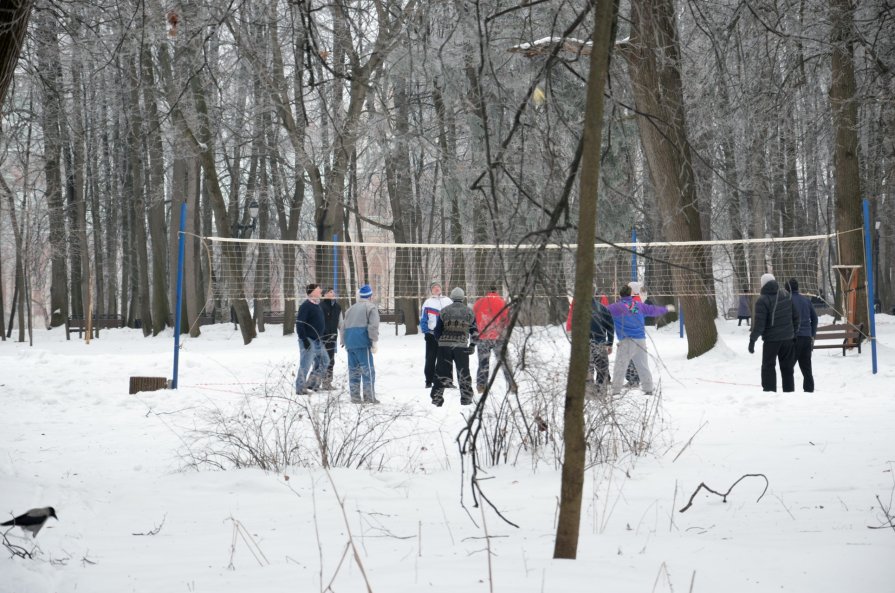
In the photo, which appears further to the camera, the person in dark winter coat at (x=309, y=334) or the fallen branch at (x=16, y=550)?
the person in dark winter coat at (x=309, y=334)

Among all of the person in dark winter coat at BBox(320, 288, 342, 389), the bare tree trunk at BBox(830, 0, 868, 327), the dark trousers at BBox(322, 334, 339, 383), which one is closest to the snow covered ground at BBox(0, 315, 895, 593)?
the dark trousers at BBox(322, 334, 339, 383)

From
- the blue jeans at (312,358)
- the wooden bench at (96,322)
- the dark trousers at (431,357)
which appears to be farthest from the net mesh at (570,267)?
the wooden bench at (96,322)

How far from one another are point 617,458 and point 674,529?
1803 mm

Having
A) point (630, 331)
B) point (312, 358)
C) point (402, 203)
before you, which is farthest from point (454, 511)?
point (402, 203)

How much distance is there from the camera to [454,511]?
19.4 ft

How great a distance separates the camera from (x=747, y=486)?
6.43 m

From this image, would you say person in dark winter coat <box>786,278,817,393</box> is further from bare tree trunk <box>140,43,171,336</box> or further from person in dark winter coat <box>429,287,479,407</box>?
bare tree trunk <box>140,43,171,336</box>

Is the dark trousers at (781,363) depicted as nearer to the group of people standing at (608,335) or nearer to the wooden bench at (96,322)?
the group of people standing at (608,335)

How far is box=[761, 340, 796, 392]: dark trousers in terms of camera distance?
1195 centimetres

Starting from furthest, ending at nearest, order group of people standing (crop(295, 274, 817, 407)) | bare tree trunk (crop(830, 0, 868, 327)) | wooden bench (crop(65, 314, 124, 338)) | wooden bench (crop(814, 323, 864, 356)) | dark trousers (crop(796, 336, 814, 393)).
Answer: wooden bench (crop(65, 314, 124, 338)) < bare tree trunk (crop(830, 0, 868, 327)) < wooden bench (crop(814, 323, 864, 356)) < dark trousers (crop(796, 336, 814, 393)) < group of people standing (crop(295, 274, 817, 407))

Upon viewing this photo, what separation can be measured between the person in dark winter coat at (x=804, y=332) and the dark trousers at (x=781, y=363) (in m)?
0.19

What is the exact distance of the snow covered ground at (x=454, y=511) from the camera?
4.21 meters

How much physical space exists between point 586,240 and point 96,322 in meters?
29.7

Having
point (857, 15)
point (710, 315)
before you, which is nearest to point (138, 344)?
point (710, 315)
